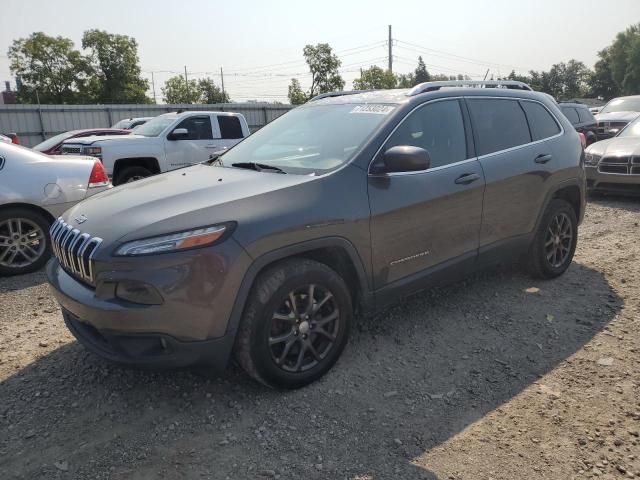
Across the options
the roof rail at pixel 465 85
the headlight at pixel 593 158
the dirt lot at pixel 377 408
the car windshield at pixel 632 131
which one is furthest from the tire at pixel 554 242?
the car windshield at pixel 632 131

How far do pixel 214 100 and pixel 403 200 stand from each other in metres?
66.0

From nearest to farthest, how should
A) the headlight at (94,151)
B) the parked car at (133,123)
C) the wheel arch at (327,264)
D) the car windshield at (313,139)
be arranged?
the wheel arch at (327,264), the car windshield at (313,139), the headlight at (94,151), the parked car at (133,123)

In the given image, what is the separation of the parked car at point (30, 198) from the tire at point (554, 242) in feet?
15.2

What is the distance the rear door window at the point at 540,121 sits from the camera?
4.57 m

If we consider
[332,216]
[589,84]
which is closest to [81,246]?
[332,216]

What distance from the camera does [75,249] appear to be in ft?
9.43

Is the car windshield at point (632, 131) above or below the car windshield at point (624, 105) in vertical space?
below

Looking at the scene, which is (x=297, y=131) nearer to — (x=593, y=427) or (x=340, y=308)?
(x=340, y=308)

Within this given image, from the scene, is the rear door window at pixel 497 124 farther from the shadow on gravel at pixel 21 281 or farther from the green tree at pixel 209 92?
the green tree at pixel 209 92

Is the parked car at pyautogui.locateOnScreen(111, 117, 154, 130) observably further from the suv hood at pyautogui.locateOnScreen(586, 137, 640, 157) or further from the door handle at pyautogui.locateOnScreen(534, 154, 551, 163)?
the door handle at pyautogui.locateOnScreen(534, 154, 551, 163)

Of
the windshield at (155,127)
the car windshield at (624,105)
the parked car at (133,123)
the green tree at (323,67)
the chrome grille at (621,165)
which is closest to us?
the chrome grille at (621,165)

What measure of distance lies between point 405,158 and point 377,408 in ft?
4.81

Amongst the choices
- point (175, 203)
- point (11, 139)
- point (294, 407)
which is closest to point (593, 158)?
point (294, 407)

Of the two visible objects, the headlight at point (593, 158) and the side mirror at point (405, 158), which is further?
the headlight at point (593, 158)
